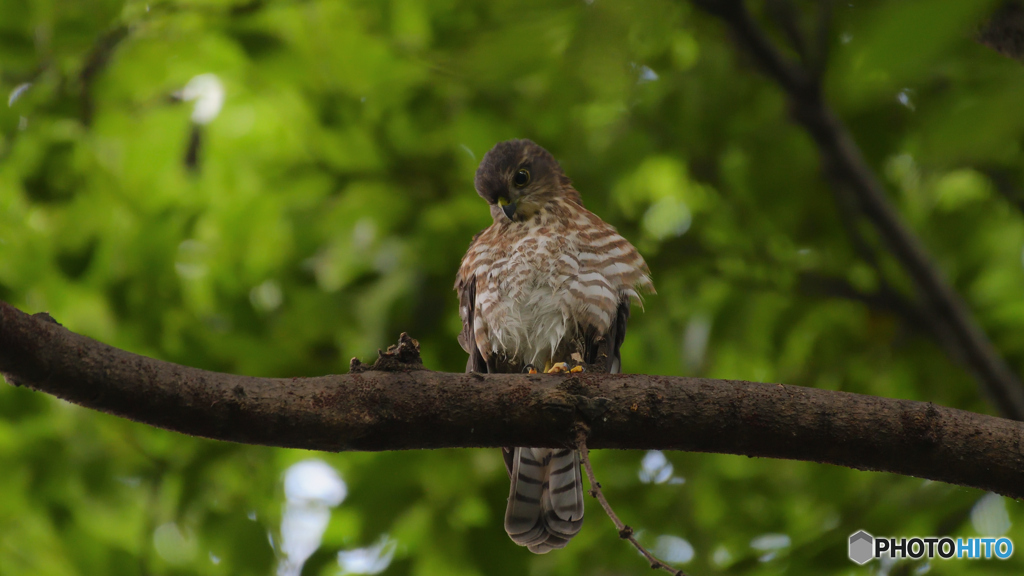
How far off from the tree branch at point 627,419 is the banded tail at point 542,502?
161 cm

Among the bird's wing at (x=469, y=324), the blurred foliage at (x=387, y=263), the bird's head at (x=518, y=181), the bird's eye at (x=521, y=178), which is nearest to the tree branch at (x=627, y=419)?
the blurred foliage at (x=387, y=263)

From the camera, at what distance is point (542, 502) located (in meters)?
4.31

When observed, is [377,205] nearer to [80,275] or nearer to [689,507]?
[80,275]

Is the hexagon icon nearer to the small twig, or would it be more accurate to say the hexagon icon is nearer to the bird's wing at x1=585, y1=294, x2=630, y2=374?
the bird's wing at x1=585, y1=294, x2=630, y2=374

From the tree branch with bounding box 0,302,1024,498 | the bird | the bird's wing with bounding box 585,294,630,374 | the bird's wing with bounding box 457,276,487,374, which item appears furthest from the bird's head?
the tree branch with bounding box 0,302,1024,498

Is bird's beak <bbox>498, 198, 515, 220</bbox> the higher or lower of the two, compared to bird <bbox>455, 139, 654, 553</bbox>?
higher

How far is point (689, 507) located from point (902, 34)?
4.34m

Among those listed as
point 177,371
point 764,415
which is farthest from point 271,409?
point 764,415

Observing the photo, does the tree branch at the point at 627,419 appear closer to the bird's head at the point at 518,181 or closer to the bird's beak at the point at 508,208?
the bird's beak at the point at 508,208

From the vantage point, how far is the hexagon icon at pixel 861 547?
13.6ft

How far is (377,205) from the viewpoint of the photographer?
5.16 metres

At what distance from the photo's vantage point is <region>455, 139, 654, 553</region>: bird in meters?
4.31

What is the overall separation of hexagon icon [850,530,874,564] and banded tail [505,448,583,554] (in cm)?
140

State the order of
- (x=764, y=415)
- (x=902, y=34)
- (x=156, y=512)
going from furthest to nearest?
(x=156, y=512), (x=764, y=415), (x=902, y=34)
